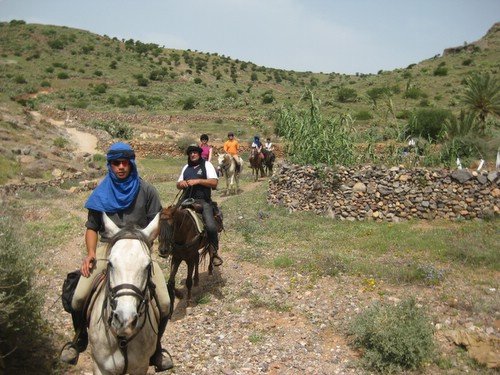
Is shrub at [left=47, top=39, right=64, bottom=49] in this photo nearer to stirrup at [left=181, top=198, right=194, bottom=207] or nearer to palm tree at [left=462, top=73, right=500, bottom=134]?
palm tree at [left=462, top=73, right=500, bottom=134]

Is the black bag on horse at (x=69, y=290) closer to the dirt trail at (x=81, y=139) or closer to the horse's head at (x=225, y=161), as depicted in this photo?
the horse's head at (x=225, y=161)

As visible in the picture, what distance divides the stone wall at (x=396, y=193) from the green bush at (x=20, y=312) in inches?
379

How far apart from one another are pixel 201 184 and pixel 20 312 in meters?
3.47

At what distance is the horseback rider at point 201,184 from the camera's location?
24.9ft

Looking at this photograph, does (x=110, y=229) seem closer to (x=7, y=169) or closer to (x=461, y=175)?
(x=461, y=175)

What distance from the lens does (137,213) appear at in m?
4.30

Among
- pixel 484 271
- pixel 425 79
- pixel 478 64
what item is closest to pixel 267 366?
pixel 484 271

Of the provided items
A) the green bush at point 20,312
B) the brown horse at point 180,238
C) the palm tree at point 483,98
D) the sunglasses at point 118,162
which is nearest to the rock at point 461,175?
the brown horse at point 180,238

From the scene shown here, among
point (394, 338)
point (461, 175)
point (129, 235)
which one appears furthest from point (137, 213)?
point (461, 175)

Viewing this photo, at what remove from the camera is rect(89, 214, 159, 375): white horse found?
3131mm

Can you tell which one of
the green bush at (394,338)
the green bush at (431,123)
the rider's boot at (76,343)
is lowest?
the green bush at (394,338)

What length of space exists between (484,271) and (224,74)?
7274 cm

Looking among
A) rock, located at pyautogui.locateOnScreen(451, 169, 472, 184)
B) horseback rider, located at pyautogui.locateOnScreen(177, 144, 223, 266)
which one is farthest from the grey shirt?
rock, located at pyautogui.locateOnScreen(451, 169, 472, 184)

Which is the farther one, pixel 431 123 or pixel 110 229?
pixel 431 123
